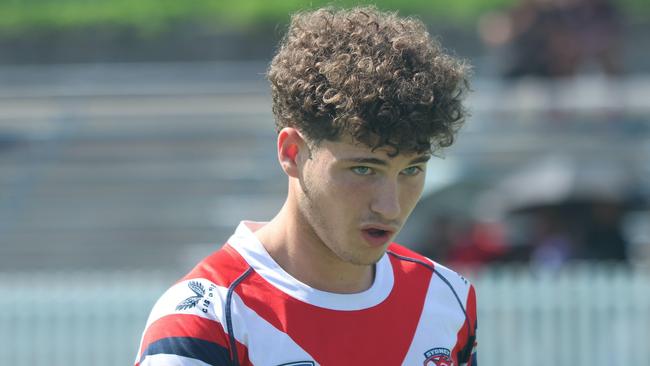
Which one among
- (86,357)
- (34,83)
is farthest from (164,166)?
(86,357)

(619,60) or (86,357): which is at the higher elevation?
(619,60)

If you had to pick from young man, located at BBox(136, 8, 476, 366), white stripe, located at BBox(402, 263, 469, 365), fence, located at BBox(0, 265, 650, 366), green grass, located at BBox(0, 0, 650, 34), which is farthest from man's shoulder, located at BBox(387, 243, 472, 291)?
green grass, located at BBox(0, 0, 650, 34)

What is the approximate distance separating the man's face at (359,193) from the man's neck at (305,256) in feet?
0.29

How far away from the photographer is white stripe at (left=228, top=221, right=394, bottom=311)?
2.54 m

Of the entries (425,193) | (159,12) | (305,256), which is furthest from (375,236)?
(159,12)

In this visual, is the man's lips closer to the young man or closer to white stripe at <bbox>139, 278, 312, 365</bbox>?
the young man

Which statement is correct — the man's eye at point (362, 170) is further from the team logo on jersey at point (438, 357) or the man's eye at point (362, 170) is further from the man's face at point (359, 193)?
the team logo on jersey at point (438, 357)

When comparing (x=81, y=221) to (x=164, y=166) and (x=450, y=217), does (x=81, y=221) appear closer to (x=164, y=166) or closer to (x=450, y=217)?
(x=164, y=166)

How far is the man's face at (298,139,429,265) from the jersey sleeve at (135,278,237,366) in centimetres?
28

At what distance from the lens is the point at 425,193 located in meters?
8.41

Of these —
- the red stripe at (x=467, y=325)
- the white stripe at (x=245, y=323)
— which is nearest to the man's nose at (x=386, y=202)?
the white stripe at (x=245, y=323)

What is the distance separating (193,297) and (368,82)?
0.58m

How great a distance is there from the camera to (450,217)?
26.0 ft

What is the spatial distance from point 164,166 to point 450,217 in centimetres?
304
